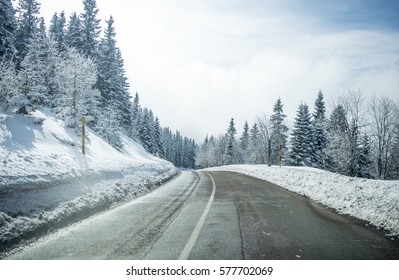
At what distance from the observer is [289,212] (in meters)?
8.35

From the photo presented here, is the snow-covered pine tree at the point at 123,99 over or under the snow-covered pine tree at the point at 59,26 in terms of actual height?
under

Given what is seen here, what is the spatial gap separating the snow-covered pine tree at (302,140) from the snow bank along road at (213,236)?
4416 cm

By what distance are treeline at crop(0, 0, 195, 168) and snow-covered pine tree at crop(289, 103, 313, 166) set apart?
29.8 metres

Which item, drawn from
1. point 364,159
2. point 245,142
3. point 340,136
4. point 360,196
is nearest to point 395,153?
point 340,136

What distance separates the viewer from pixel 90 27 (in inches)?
1689

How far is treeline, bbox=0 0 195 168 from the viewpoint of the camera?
59.4ft

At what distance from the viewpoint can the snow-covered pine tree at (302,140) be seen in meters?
50.7

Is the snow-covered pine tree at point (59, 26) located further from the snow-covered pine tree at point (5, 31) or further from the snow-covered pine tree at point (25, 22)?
the snow-covered pine tree at point (5, 31)

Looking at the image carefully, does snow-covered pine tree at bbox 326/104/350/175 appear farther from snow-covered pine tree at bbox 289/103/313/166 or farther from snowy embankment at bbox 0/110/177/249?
snowy embankment at bbox 0/110/177/249

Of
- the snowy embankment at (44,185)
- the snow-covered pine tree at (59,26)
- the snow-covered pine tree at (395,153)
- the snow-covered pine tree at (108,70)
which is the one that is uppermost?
the snow-covered pine tree at (59,26)

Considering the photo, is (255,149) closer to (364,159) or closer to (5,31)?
(364,159)

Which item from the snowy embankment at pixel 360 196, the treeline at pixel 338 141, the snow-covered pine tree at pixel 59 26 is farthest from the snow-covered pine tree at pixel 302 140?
the snow-covered pine tree at pixel 59 26
